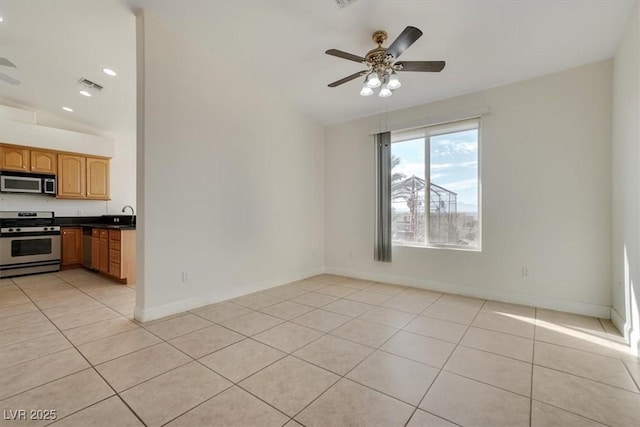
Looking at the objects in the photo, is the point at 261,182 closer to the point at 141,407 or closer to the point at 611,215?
the point at 141,407

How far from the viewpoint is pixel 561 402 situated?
1.66 metres

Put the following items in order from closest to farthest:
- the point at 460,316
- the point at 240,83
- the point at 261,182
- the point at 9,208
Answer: the point at 460,316, the point at 240,83, the point at 261,182, the point at 9,208

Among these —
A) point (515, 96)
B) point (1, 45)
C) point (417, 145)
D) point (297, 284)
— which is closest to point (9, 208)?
point (1, 45)

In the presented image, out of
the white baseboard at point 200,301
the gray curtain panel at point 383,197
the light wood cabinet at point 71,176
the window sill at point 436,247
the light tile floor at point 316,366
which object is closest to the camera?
the light tile floor at point 316,366

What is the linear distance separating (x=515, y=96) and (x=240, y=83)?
367 centimetres

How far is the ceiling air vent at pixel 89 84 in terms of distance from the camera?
4.29 meters

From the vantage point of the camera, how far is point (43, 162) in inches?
209

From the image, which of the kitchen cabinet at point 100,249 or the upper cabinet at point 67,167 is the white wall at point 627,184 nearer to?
the kitchen cabinet at point 100,249

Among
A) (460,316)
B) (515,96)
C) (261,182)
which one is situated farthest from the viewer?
(261,182)

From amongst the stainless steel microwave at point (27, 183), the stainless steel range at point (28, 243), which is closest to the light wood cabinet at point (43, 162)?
the stainless steel microwave at point (27, 183)

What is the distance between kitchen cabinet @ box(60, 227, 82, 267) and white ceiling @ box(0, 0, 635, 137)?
2.93 m

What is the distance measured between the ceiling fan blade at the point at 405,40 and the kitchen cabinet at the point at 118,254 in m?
4.59

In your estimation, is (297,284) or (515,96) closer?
(515,96)

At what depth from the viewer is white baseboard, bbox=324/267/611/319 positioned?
3090 mm
